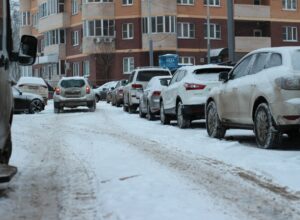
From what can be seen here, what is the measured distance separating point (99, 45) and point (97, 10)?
3.49 m

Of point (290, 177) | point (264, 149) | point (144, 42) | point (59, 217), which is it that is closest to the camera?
point (59, 217)

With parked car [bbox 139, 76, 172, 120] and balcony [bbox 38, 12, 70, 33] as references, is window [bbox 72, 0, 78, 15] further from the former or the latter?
parked car [bbox 139, 76, 172, 120]

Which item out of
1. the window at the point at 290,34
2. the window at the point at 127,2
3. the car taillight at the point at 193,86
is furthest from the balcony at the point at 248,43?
the car taillight at the point at 193,86

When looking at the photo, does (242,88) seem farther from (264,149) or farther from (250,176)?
(250,176)

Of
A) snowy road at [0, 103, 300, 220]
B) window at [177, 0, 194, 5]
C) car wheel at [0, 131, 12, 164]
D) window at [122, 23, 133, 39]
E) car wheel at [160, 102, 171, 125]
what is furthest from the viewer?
window at [177, 0, 194, 5]

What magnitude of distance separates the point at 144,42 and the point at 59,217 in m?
50.2

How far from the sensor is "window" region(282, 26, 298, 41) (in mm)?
62875

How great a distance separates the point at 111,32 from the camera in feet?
186

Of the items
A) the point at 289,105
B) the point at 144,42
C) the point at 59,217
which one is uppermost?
the point at 144,42

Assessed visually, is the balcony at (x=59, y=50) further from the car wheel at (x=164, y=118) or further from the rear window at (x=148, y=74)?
the car wheel at (x=164, y=118)

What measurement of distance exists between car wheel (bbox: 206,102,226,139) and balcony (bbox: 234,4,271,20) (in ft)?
155

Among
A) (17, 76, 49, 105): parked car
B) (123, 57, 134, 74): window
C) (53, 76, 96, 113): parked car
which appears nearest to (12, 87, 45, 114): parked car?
(53, 76, 96, 113): parked car

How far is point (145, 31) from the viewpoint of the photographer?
56250mm

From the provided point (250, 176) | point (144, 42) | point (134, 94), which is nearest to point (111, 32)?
point (144, 42)
